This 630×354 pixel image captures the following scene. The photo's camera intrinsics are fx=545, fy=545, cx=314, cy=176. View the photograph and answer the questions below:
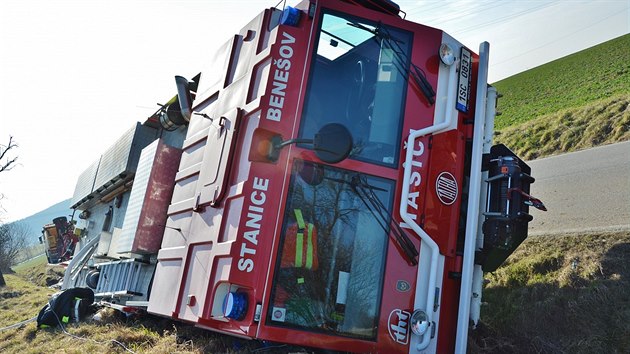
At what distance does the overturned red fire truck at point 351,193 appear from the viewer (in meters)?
3.48

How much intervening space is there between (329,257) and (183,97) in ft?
12.3

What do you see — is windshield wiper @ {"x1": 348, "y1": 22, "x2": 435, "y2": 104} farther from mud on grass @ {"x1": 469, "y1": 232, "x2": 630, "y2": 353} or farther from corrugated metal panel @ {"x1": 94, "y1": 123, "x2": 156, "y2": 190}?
corrugated metal panel @ {"x1": 94, "y1": 123, "x2": 156, "y2": 190}

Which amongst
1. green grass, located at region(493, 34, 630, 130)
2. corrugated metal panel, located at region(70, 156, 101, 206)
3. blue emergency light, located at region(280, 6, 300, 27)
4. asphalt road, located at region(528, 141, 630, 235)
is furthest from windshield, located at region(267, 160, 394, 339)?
green grass, located at region(493, 34, 630, 130)

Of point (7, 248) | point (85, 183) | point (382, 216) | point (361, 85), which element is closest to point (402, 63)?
point (361, 85)

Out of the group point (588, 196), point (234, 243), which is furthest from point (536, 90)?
point (234, 243)

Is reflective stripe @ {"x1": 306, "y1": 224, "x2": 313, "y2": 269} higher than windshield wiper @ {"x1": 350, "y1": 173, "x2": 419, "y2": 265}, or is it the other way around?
windshield wiper @ {"x1": 350, "y1": 173, "x2": 419, "y2": 265}

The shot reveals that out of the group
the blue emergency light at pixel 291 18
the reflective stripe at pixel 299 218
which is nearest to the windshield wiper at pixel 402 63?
the blue emergency light at pixel 291 18

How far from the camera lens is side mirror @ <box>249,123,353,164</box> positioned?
3.34m

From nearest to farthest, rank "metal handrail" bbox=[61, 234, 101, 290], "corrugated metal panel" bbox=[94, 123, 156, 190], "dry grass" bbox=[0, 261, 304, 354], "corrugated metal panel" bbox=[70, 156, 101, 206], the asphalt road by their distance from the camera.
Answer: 1. "dry grass" bbox=[0, 261, 304, 354]
2. the asphalt road
3. "corrugated metal panel" bbox=[94, 123, 156, 190]
4. "metal handrail" bbox=[61, 234, 101, 290]
5. "corrugated metal panel" bbox=[70, 156, 101, 206]

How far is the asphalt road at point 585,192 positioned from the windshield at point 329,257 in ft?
8.90

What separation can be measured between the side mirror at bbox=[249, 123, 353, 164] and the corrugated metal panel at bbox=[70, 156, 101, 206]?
7.84m

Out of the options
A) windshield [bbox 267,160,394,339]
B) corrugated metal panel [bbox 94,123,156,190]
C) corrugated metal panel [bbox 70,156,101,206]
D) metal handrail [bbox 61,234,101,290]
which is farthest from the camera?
corrugated metal panel [bbox 70,156,101,206]

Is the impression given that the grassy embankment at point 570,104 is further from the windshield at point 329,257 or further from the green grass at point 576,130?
the windshield at point 329,257

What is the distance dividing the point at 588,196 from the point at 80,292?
6605 mm
